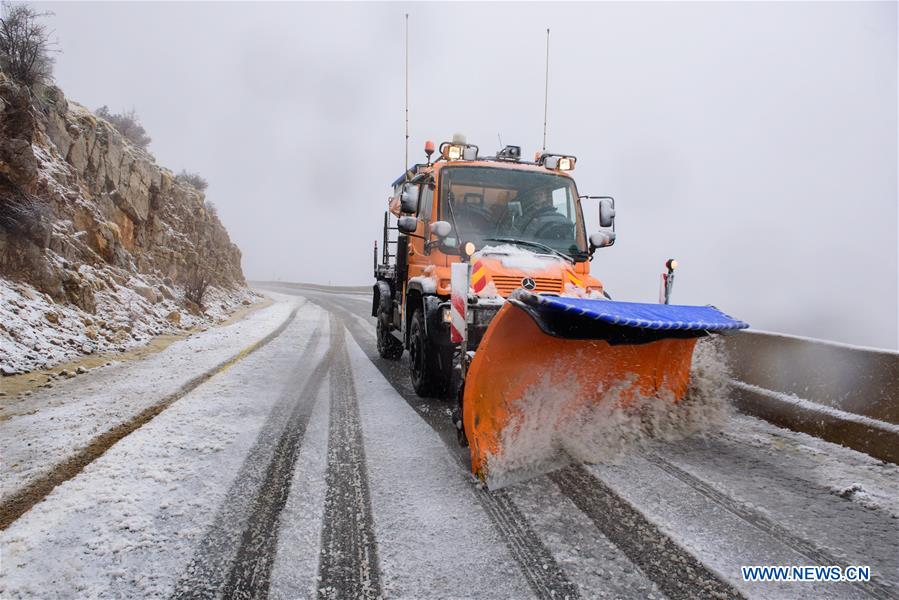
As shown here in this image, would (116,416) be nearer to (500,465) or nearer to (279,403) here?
(279,403)

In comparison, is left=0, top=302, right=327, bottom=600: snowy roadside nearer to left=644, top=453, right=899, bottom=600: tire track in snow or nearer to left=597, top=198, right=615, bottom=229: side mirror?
left=644, top=453, right=899, bottom=600: tire track in snow

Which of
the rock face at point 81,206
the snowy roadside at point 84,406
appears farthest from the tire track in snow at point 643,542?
the rock face at point 81,206

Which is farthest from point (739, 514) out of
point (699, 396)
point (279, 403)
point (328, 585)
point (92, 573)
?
point (279, 403)

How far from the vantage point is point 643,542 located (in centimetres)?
229

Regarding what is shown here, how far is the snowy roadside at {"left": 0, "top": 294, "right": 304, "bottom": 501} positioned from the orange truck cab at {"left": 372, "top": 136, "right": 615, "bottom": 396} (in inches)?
103

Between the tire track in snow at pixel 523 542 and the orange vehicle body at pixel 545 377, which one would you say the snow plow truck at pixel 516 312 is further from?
the tire track in snow at pixel 523 542

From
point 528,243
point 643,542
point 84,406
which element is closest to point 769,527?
point 643,542

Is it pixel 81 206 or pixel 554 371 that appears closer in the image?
pixel 554 371

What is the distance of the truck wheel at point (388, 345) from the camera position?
7289mm

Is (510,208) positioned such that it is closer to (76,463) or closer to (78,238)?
(76,463)

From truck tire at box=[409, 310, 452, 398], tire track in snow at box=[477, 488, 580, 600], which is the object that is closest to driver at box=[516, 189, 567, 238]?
truck tire at box=[409, 310, 452, 398]

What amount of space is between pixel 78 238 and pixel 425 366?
24.5 feet

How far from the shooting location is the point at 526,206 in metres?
5.02

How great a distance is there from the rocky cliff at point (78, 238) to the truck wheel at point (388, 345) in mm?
3798
